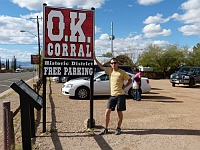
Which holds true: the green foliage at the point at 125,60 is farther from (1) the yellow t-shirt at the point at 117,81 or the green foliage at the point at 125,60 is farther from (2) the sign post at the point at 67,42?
(1) the yellow t-shirt at the point at 117,81

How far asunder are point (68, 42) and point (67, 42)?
0.08 feet

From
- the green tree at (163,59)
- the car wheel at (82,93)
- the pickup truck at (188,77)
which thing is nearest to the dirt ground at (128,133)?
the car wheel at (82,93)

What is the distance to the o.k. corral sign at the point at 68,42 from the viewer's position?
279 inches

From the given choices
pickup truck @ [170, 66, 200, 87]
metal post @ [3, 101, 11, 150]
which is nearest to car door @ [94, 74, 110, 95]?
metal post @ [3, 101, 11, 150]

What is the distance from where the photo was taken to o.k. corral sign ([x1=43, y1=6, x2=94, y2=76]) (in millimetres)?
7098


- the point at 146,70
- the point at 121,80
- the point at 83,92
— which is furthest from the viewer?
the point at 146,70

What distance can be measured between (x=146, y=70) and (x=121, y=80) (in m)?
40.3

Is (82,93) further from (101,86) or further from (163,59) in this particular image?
(163,59)

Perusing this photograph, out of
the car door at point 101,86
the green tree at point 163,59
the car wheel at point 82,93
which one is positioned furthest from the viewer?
the green tree at point 163,59

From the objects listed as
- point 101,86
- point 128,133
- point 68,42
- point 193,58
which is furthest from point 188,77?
point 193,58

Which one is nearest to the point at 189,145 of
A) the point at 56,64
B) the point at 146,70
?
the point at 56,64

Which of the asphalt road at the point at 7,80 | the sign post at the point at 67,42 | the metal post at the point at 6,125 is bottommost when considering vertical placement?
the asphalt road at the point at 7,80

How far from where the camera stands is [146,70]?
46.5 metres

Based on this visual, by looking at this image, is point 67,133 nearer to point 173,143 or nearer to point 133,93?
point 173,143
